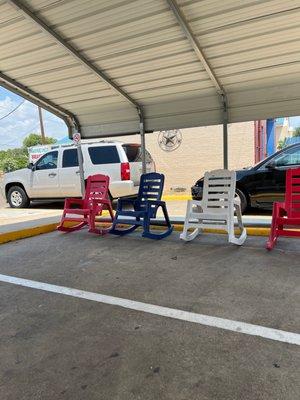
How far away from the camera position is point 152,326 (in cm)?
297

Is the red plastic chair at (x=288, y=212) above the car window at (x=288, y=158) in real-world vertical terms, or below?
below

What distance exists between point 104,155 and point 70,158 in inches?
52.0

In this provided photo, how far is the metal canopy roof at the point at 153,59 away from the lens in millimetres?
4809

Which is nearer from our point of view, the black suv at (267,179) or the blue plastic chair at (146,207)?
the blue plastic chair at (146,207)

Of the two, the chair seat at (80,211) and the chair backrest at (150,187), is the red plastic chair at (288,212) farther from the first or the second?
the chair seat at (80,211)

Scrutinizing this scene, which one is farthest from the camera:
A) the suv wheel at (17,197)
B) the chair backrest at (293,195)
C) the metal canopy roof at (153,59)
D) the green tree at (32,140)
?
the green tree at (32,140)

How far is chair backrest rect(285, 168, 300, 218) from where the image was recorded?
5.30 metres

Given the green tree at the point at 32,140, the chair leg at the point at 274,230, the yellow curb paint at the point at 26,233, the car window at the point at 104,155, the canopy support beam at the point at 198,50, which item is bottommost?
the yellow curb paint at the point at 26,233

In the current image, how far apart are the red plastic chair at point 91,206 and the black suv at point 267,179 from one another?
3168mm

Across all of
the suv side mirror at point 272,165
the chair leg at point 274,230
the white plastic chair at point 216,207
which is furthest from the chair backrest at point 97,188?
the suv side mirror at point 272,165

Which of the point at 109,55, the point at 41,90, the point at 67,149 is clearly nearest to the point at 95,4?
the point at 109,55

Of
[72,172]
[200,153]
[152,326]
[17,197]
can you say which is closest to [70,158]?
[72,172]

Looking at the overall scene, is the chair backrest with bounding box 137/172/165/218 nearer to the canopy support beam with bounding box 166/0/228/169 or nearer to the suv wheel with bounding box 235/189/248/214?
the canopy support beam with bounding box 166/0/228/169

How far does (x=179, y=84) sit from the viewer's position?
688cm
